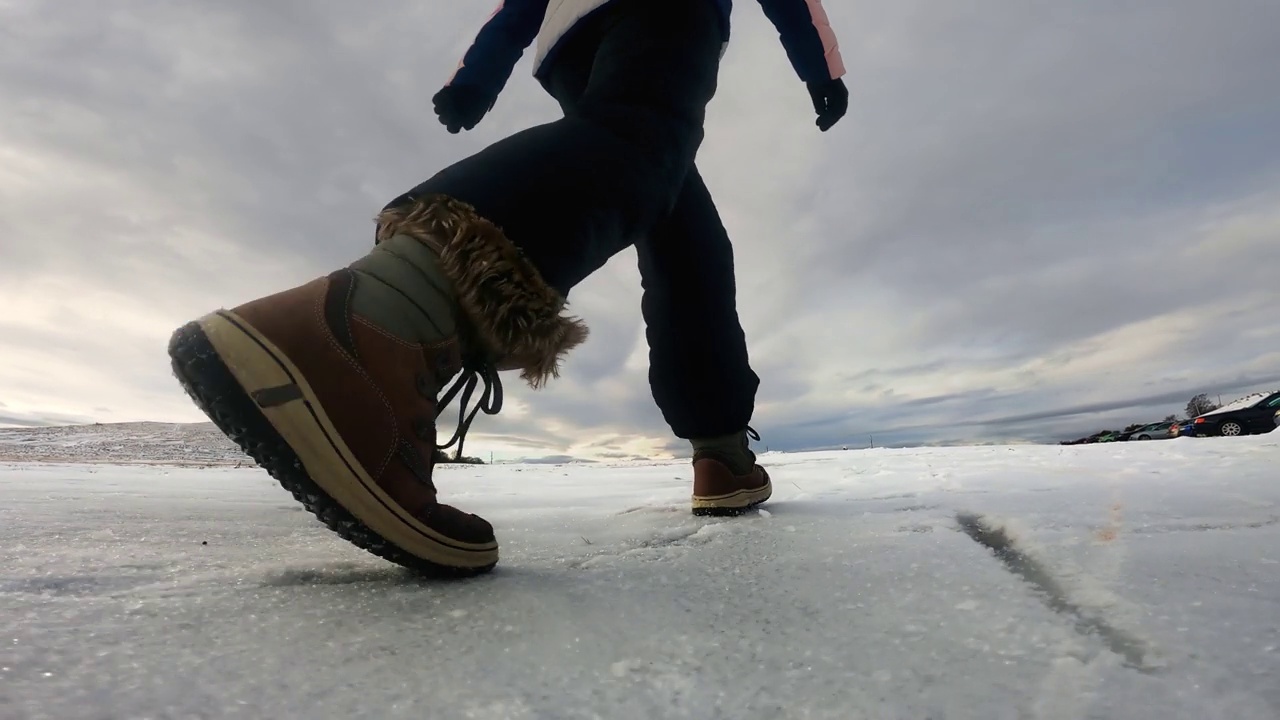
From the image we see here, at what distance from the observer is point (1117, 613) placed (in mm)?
509

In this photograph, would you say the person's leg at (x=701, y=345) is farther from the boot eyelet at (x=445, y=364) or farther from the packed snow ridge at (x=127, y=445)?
the packed snow ridge at (x=127, y=445)

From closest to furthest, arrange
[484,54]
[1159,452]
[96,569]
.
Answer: [96,569]
[484,54]
[1159,452]

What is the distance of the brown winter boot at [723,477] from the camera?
52.5 inches

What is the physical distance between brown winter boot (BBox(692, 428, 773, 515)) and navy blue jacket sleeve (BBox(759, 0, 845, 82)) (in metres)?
0.83

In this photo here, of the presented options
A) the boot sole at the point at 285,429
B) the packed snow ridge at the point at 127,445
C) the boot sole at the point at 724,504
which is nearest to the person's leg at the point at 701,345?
the boot sole at the point at 724,504

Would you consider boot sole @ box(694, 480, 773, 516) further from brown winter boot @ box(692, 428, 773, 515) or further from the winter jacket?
the winter jacket

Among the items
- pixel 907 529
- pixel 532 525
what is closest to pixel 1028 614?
pixel 907 529

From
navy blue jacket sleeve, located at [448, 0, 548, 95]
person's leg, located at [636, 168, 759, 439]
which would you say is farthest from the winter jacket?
person's leg, located at [636, 168, 759, 439]

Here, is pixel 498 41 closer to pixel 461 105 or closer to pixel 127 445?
pixel 461 105

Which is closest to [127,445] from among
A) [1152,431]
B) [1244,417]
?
[1244,417]

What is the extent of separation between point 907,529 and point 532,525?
0.67m

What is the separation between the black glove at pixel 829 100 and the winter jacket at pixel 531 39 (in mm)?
29

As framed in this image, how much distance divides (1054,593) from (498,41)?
133 centimetres

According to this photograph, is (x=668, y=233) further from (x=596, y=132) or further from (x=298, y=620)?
(x=298, y=620)
